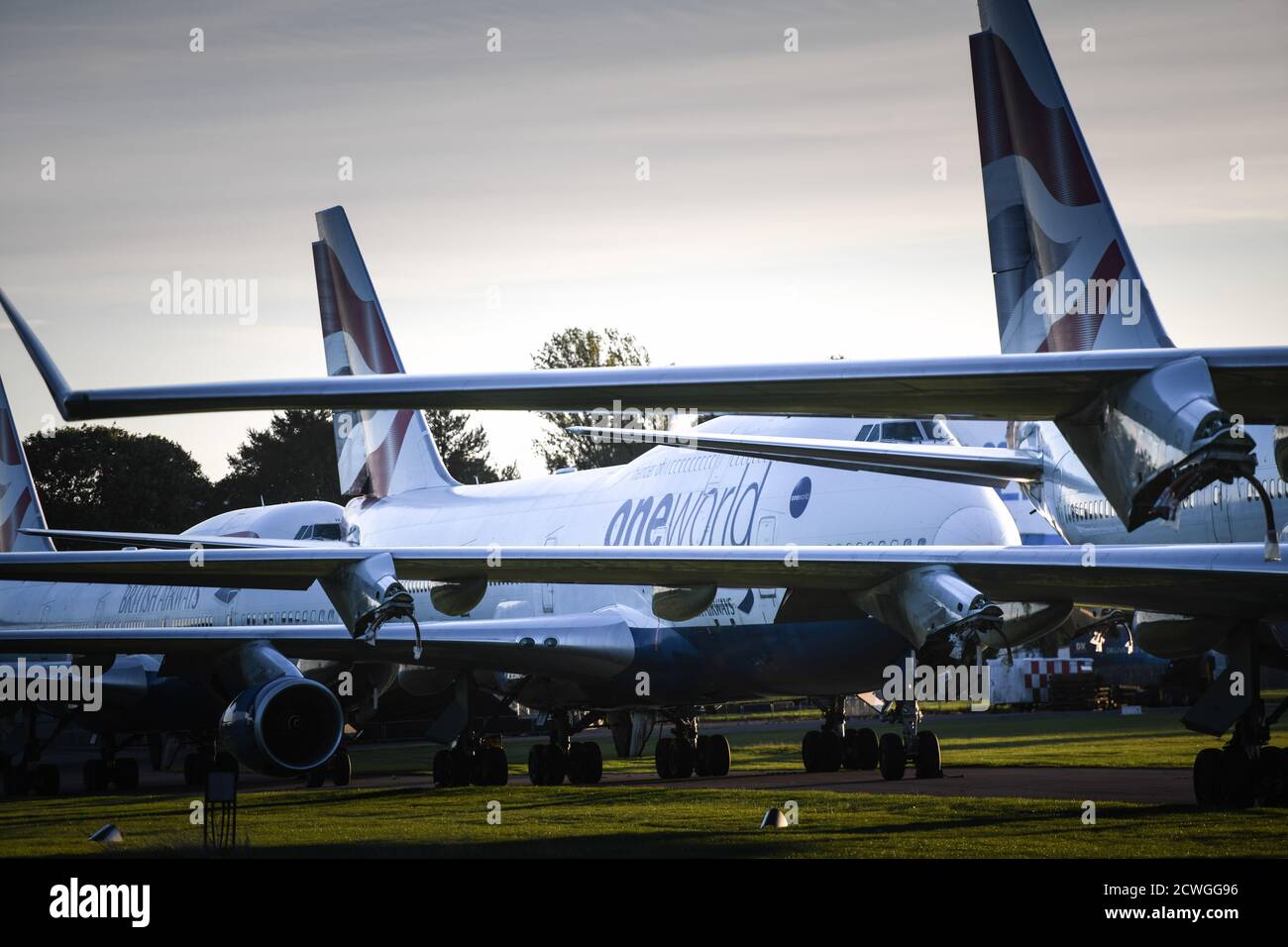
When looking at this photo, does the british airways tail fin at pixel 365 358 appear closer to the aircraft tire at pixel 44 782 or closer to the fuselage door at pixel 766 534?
the aircraft tire at pixel 44 782

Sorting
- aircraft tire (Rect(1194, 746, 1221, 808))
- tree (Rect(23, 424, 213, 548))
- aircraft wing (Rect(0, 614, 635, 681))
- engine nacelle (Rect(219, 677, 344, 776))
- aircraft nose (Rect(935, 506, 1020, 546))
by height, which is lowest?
aircraft tire (Rect(1194, 746, 1221, 808))

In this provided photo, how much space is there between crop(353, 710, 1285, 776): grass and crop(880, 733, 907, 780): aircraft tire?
11.7 ft

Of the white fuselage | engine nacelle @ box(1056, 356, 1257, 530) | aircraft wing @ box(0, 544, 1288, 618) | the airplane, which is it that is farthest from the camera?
the white fuselage

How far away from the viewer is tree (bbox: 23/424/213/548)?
64375 mm

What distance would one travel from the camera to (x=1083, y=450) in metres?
5.72

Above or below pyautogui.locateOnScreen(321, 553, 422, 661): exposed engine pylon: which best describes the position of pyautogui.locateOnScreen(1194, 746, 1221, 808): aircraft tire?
below

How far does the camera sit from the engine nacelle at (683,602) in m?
14.7

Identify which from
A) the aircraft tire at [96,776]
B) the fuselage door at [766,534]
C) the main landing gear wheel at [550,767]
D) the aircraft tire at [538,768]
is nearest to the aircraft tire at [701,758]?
the main landing gear wheel at [550,767]

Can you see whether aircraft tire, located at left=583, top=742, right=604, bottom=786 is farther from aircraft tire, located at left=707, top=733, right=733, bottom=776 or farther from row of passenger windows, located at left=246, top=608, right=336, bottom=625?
row of passenger windows, located at left=246, top=608, right=336, bottom=625

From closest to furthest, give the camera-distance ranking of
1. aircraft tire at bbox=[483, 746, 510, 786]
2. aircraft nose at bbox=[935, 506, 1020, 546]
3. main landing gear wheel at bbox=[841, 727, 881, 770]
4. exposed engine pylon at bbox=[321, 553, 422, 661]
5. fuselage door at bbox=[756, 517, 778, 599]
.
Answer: exposed engine pylon at bbox=[321, 553, 422, 661] → aircraft nose at bbox=[935, 506, 1020, 546] → fuselage door at bbox=[756, 517, 778, 599] → aircraft tire at bbox=[483, 746, 510, 786] → main landing gear wheel at bbox=[841, 727, 881, 770]

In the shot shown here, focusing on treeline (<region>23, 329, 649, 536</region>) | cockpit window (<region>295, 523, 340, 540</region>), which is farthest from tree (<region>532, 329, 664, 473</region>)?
cockpit window (<region>295, 523, 340, 540</region>)
